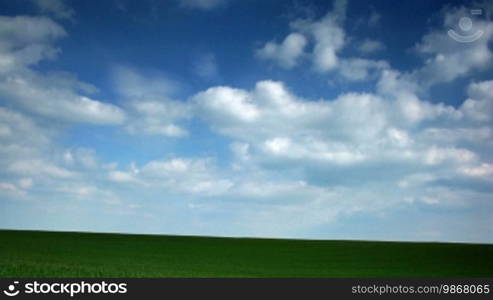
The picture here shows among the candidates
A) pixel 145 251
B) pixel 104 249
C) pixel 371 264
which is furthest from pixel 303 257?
pixel 104 249

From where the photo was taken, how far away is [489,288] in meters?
12.7

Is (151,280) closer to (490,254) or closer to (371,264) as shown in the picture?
(371,264)
